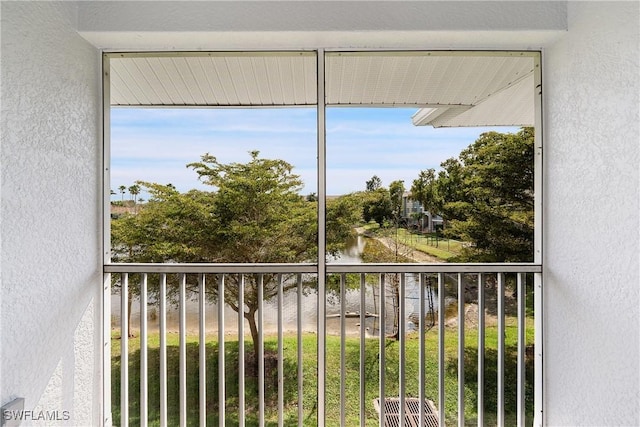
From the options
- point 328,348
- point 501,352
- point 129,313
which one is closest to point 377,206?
point 328,348

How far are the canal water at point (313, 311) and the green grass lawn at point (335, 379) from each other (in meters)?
0.06

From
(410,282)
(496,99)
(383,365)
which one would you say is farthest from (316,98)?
(383,365)

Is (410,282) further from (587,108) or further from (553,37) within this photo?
(553,37)

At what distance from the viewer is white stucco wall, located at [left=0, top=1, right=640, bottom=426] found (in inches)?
55.8

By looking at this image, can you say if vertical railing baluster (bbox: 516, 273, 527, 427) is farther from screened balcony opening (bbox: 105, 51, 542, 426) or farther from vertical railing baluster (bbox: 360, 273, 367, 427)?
vertical railing baluster (bbox: 360, 273, 367, 427)

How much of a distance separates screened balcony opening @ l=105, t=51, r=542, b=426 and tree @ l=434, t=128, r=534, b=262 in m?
0.01

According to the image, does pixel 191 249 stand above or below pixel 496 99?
below

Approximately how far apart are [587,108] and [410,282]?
1.18 metres

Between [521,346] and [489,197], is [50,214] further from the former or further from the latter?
[521,346]

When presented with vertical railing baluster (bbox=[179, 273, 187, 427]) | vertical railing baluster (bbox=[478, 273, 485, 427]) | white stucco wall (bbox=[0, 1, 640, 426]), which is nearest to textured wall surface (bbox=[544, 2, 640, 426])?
white stucco wall (bbox=[0, 1, 640, 426])

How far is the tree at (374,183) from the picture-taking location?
6.68 feet

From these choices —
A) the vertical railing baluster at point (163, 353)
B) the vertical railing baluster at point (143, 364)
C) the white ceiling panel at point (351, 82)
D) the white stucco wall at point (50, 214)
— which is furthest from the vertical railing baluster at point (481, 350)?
the white stucco wall at point (50, 214)

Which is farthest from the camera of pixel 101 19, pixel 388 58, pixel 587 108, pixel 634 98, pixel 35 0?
pixel 388 58

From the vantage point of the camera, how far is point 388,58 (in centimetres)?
201
